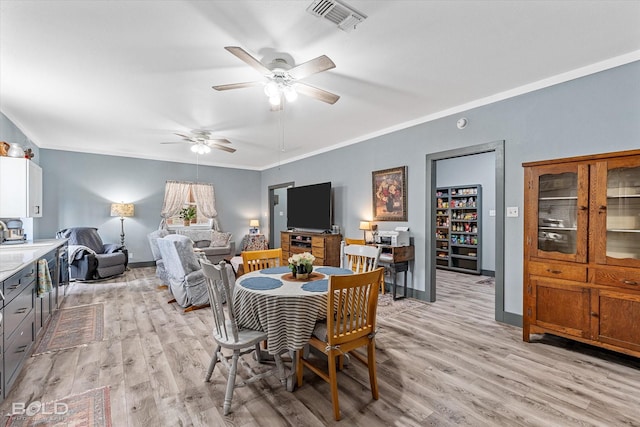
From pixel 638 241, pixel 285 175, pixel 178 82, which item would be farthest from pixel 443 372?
pixel 285 175

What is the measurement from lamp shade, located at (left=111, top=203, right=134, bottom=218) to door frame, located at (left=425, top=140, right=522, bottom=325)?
622 cm

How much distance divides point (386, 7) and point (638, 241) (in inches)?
110

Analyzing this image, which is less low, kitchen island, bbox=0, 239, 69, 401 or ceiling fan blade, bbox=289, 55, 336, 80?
ceiling fan blade, bbox=289, 55, 336, 80

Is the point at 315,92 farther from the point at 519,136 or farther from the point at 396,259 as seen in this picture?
the point at 396,259

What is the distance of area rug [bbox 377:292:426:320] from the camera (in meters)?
3.89

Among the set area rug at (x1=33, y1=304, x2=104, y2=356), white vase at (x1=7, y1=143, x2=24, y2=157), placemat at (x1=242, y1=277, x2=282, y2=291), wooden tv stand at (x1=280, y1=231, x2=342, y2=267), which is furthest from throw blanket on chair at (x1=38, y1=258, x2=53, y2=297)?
wooden tv stand at (x1=280, y1=231, x2=342, y2=267)

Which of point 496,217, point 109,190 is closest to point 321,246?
point 496,217

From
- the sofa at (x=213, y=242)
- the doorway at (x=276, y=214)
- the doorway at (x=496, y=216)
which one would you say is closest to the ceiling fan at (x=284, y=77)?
the doorway at (x=496, y=216)

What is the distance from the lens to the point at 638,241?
98.0 inches

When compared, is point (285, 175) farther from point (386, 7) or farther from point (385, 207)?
point (386, 7)

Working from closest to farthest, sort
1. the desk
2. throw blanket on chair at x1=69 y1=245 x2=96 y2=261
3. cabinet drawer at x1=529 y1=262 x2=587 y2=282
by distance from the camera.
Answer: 1. cabinet drawer at x1=529 y1=262 x2=587 y2=282
2. the desk
3. throw blanket on chair at x1=69 y1=245 x2=96 y2=261

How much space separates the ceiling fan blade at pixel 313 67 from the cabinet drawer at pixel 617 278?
2903 mm

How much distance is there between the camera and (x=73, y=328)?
133 inches

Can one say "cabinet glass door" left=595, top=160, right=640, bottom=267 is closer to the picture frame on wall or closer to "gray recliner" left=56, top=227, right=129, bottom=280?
the picture frame on wall
